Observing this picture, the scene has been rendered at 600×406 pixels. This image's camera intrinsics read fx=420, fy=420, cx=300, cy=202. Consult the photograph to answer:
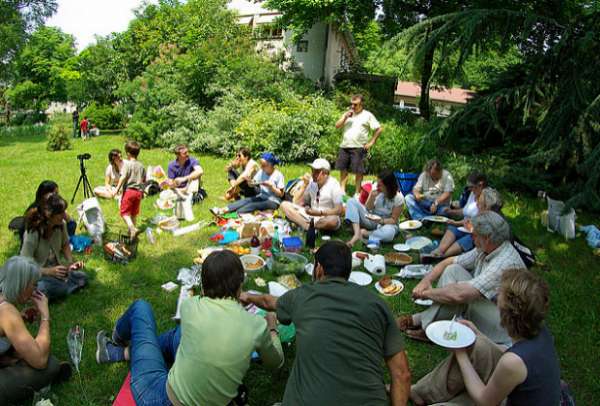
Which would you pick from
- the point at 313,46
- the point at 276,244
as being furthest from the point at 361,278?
the point at 313,46

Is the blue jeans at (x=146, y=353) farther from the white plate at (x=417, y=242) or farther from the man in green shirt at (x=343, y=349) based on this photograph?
the white plate at (x=417, y=242)

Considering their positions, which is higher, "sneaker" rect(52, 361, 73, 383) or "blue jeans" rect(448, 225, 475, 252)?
"blue jeans" rect(448, 225, 475, 252)

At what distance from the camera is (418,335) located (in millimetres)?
4020

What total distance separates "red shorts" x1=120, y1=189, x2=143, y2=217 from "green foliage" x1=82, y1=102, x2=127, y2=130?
20.4 metres

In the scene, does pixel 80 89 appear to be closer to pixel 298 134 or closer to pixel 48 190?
pixel 298 134

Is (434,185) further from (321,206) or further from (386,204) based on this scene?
(321,206)

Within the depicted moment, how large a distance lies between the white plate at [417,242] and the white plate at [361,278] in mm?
1375

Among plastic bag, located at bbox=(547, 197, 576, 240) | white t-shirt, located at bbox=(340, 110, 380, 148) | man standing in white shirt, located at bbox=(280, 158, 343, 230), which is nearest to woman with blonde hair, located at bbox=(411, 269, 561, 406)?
man standing in white shirt, located at bbox=(280, 158, 343, 230)

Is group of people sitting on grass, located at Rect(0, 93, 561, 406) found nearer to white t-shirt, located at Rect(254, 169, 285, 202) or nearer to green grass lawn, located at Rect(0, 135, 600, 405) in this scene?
green grass lawn, located at Rect(0, 135, 600, 405)

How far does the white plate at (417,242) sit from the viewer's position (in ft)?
20.2

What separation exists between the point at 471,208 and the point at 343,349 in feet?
15.3

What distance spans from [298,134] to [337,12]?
1032 centimetres

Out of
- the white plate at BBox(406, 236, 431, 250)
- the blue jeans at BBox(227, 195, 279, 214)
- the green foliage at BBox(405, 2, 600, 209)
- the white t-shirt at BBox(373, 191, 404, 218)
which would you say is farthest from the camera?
the blue jeans at BBox(227, 195, 279, 214)

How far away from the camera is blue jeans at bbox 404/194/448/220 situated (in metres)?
7.18
